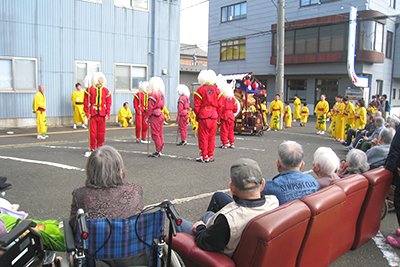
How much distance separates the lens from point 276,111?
15078 mm

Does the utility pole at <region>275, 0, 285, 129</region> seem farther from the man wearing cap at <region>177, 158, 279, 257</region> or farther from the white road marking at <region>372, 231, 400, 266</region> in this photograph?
the man wearing cap at <region>177, 158, 279, 257</region>

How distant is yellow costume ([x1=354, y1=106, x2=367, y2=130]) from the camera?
11.0m

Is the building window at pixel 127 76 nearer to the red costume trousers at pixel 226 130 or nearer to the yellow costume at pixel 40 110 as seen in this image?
the yellow costume at pixel 40 110

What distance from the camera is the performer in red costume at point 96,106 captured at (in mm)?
8102

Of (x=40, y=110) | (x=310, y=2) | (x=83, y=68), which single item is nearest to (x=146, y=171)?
(x=40, y=110)

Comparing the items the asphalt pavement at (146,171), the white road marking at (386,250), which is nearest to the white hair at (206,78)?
the asphalt pavement at (146,171)

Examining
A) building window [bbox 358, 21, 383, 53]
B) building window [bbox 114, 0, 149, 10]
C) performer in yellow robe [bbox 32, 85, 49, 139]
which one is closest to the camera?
performer in yellow robe [bbox 32, 85, 49, 139]

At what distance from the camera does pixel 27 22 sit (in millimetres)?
12906

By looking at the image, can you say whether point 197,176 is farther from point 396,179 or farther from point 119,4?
point 119,4

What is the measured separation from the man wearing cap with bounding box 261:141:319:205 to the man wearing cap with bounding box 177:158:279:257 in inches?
15.6

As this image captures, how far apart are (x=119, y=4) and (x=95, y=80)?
27.7 ft

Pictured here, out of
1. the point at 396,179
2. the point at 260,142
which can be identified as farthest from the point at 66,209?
the point at 260,142

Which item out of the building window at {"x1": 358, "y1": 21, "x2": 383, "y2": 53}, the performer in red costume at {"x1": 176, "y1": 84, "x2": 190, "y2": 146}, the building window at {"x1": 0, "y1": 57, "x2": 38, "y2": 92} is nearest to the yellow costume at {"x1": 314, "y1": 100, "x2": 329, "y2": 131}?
the performer in red costume at {"x1": 176, "y1": 84, "x2": 190, "y2": 146}

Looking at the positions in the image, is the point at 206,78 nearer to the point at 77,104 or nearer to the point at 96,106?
the point at 96,106
